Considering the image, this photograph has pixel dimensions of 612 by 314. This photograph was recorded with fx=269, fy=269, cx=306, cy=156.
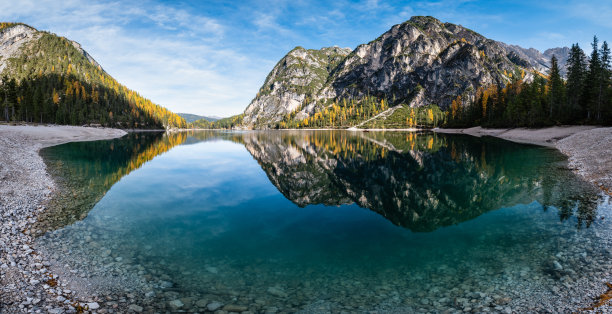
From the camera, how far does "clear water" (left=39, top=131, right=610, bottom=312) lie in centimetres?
923

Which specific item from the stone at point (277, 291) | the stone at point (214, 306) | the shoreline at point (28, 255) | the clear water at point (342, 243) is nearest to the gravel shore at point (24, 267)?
the shoreline at point (28, 255)

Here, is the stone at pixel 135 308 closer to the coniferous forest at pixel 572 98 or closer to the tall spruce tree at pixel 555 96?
the coniferous forest at pixel 572 98

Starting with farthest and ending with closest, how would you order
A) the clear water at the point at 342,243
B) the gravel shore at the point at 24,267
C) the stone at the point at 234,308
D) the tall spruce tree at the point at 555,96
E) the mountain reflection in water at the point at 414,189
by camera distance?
1. the tall spruce tree at the point at 555,96
2. the mountain reflection in water at the point at 414,189
3. the clear water at the point at 342,243
4. the stone at the point at 234,308
5. the gravel shore at the point at 24,267

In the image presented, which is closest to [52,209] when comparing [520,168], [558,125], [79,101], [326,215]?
[326,215]

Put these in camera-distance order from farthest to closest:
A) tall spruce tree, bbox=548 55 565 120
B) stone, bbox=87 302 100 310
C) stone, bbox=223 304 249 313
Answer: tall spruce tree, bbox=548 55 565 120 → stone, bbox=223 304 249 313 → stone, bbox=87 302 100 310

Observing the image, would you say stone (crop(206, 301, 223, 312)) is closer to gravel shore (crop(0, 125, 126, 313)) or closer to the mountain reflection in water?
gravel shore (crop(0, 125, 126, 313))

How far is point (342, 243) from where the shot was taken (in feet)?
45.3

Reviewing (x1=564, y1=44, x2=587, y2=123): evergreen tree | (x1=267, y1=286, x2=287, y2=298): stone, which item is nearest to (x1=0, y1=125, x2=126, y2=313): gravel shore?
(x1=267, y1=286, x2=287, y2=298): stone

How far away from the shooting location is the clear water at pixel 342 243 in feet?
30.3

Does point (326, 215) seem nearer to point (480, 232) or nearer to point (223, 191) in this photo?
point (480, 232)

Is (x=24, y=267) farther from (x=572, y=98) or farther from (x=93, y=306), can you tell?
(x=572, y=98)

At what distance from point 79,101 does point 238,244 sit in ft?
705

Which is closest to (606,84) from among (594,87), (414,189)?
(594,87)

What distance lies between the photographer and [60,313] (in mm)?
7488
